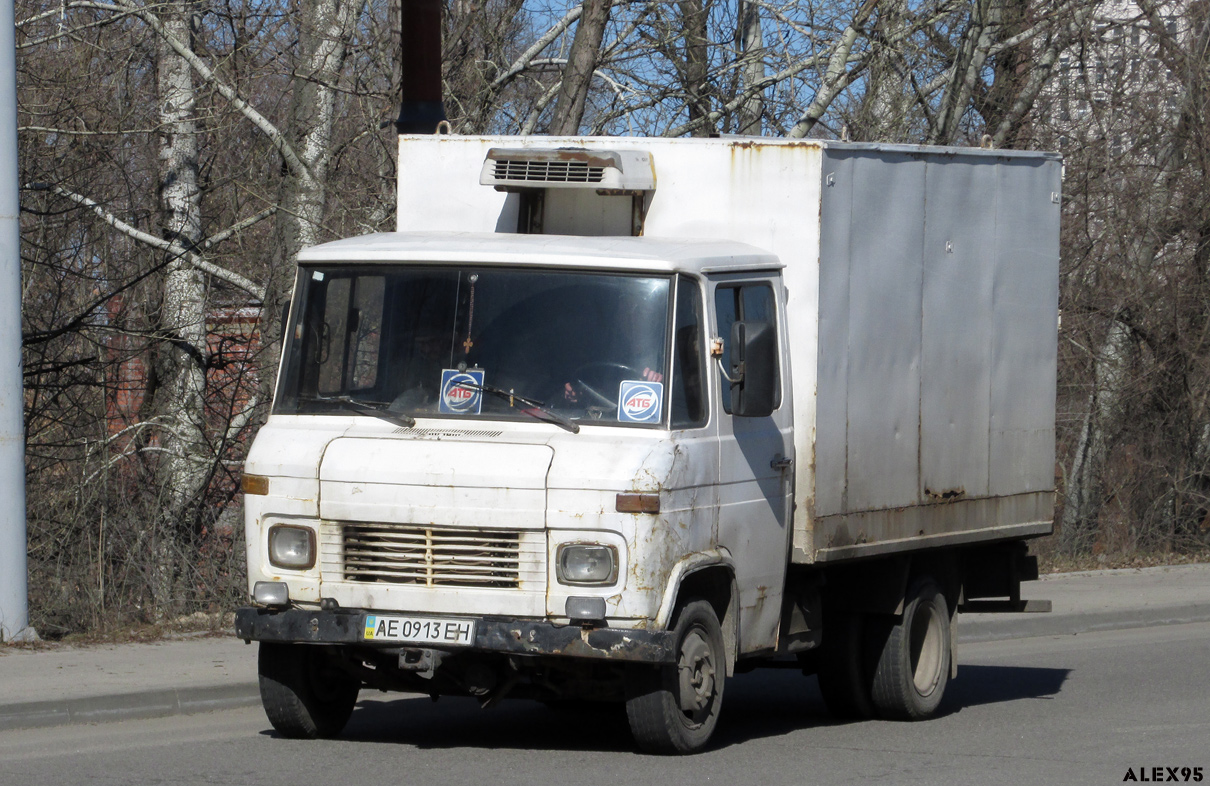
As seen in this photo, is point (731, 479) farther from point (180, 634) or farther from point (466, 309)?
point (180, 634)

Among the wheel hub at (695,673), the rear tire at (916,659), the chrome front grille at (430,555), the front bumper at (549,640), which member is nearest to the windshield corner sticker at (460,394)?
the chrome front grille at (430,555)

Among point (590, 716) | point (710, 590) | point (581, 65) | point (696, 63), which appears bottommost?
point (590, 716)

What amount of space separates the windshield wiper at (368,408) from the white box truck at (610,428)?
14 mm

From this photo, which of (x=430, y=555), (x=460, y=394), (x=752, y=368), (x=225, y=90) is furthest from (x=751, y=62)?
(x=430, y=555)

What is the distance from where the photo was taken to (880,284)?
29.0 ft

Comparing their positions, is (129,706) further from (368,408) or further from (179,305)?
(179,305)

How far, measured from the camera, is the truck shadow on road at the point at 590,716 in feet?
27.8

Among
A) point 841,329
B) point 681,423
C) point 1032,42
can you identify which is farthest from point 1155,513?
point 681,423

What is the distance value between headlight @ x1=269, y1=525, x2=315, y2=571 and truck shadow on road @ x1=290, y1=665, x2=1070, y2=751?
1.23 m

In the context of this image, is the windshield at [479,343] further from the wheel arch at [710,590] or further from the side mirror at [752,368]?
the wheel arch at [710,590]

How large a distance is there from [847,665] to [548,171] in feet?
10.9

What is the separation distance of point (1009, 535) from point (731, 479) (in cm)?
296

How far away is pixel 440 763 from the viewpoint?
7633mm

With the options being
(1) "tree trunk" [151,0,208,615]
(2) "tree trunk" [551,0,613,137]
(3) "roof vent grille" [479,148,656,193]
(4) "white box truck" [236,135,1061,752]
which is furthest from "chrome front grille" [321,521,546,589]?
(2) "tree trunk" [551,0,613,137]
